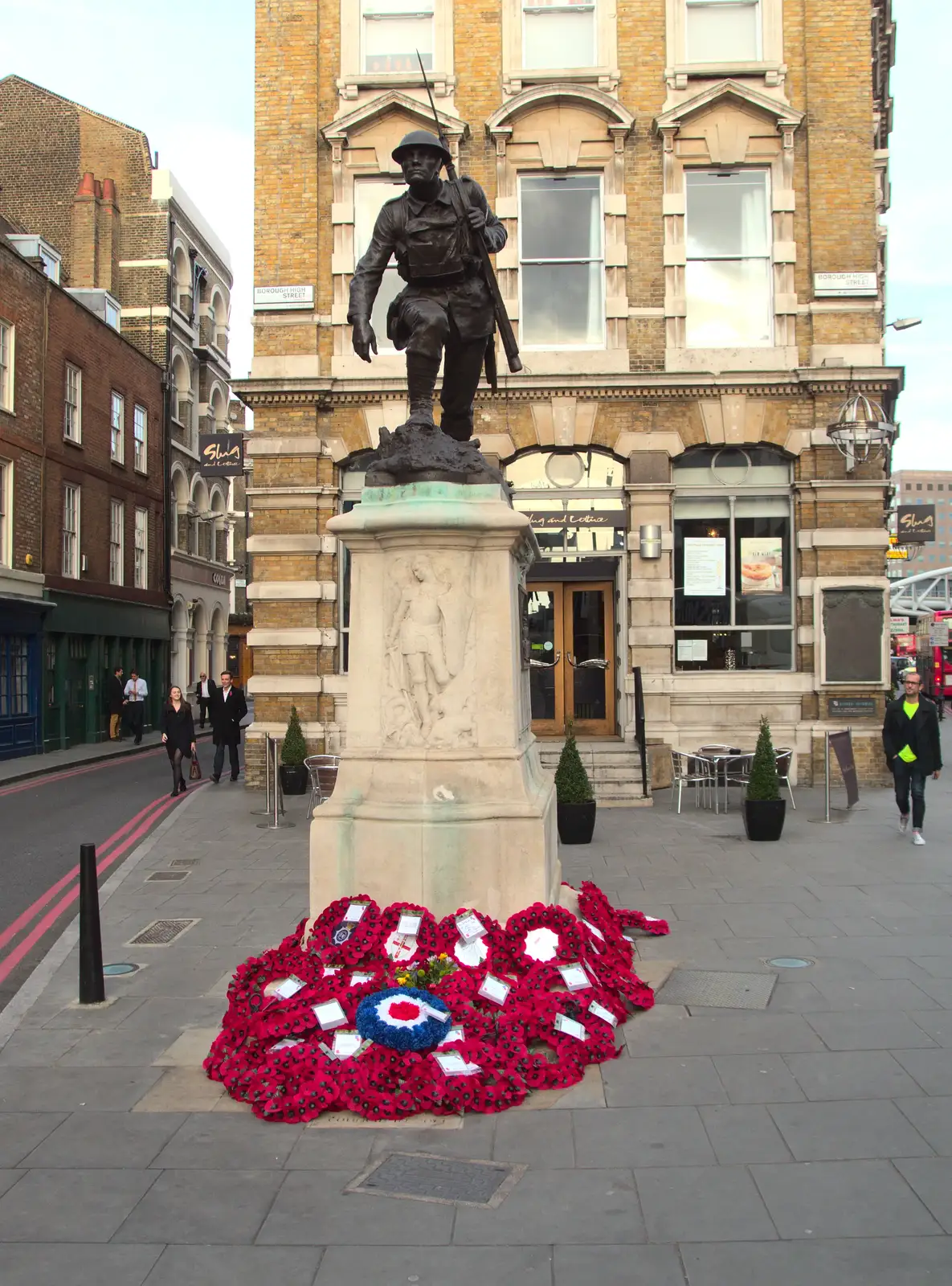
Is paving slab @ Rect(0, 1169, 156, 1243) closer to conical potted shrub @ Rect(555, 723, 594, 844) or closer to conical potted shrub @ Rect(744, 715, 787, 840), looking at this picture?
conical potted shrub @ Rect(555, 723, 594, 844)

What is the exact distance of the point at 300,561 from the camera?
17.8 meters

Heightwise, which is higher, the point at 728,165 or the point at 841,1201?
the point at 728,165

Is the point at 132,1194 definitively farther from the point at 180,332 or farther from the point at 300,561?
the point at 180,332

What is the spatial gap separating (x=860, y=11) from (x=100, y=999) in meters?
18.1

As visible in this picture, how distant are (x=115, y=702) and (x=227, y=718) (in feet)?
39.0

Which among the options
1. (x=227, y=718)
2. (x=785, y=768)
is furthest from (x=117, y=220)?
(x=785, y=768)

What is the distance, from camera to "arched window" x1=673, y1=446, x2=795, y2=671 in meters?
18.0

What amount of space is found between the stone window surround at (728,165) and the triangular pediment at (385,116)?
3208 millimetres

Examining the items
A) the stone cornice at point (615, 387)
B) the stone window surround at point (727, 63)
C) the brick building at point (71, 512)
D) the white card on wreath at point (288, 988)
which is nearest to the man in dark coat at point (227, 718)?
the stone cornice at point (615, 387)

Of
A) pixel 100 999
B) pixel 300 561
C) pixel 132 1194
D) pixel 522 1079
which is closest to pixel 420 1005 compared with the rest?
pixel 522 1079

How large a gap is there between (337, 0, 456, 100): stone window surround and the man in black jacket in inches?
→ 465

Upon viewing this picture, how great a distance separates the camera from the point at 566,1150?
185 inches

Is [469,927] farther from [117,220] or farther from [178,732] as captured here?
[117,220]

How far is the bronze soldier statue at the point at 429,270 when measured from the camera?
22.7ft
